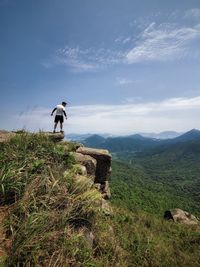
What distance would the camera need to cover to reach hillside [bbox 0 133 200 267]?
236 inches

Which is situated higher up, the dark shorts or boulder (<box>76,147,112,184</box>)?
the dark shorts

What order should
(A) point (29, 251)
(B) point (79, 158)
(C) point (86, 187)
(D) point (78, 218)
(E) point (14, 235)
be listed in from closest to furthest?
1. (A) point (29, 251)
2. (E) point (14, 235)
3. (D) point (78, 218)
4. (C) point (86, 187)
5. (B) point (79, 158)

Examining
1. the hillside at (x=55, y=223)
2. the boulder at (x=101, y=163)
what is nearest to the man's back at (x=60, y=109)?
the boulder at (x=101, y=163)

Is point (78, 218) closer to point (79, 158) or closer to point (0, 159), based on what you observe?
point (0, 159)

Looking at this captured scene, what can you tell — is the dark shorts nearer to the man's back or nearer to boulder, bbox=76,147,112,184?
the man's back

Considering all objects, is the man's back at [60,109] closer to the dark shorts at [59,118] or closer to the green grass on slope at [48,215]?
the dark shorts at [59,118]

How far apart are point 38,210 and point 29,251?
1.45 m

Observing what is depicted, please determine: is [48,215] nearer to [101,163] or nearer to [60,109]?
[101,163]

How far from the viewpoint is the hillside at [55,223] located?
5992 millimetres

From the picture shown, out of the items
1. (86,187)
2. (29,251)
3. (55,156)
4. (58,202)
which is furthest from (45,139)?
(29,251)

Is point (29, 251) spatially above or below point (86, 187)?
below

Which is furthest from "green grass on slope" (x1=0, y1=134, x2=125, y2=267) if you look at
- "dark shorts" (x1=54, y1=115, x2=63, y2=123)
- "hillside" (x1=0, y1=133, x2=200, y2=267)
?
"dark shorts" (x1=54, y1=115, x2=63, y2=123)

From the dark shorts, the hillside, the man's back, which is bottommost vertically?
the hillside

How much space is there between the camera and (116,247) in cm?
826
